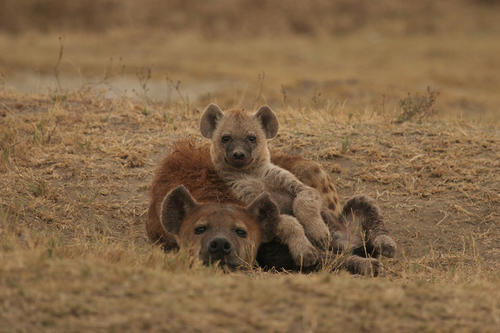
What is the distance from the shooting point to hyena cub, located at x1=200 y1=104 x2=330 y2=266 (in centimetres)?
502

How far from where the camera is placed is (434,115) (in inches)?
346

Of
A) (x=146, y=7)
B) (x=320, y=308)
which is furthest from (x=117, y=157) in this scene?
(x=146, y=7)

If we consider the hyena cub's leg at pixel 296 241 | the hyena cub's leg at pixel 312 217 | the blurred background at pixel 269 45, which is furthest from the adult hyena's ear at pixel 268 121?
the blurred background at pixel 269 45

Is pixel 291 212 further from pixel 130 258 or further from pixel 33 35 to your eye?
pixel 33 35

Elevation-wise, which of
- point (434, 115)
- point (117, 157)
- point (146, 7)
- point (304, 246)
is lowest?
point (304, 246)

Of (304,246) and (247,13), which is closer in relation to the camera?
(304,246)

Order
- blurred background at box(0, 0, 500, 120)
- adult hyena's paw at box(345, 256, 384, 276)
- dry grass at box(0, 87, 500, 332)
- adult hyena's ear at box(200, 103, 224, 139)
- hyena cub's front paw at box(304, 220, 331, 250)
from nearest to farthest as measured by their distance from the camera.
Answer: dry grass at box(0, 87, 500, 332), adult hyena's paw at box(345, 256, 384, 276), hyena cub's front paw at box(304, 220, 331, 250), adult hyena's ear at box(200, 103, 224, 139), blurred background at box(0, 0, 500, 120)

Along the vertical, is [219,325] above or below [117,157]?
below

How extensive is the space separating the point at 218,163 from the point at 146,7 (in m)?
17.7

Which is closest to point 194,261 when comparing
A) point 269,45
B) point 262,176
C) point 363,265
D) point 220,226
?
point 220,226

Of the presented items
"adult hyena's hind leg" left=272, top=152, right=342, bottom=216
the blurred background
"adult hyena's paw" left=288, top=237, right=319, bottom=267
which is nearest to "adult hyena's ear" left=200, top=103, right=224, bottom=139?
"adult hyena's hind leg" left=272, top=152, right=342, bottom=216

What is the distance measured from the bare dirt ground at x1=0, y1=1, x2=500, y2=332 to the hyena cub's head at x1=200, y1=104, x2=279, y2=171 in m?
0.85

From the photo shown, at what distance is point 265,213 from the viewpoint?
4953mm

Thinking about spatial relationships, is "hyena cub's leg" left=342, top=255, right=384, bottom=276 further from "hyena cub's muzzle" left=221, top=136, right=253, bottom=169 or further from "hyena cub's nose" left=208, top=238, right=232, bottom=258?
"hyena cub's muzzle" left=221, top=136, right=253, bottom=169
